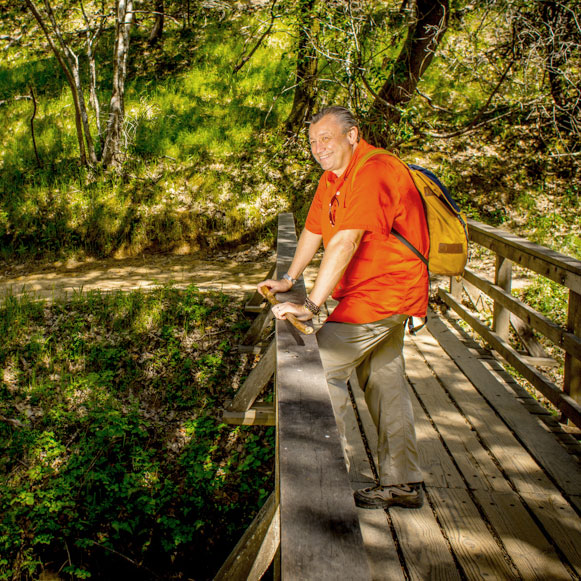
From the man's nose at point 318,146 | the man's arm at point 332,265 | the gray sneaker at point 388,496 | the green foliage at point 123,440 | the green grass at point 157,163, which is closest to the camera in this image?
the man's arm at point 332,265

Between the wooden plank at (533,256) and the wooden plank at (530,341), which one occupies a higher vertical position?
the wooden plank at (533,256)

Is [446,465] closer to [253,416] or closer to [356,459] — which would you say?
[356,459]

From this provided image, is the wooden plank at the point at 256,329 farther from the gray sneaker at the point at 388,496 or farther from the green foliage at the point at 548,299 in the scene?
the green foliage at the point at 548,299

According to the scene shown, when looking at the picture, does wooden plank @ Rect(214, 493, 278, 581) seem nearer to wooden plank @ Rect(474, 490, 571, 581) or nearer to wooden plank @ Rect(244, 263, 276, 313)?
wooden plank @ Rect(474, 490, 571, 581)

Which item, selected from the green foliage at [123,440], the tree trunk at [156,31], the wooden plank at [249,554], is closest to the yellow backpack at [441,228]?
the wooden plank at [249,554]

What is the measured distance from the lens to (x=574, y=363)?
415 centimetres

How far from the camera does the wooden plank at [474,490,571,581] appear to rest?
9.00 ft

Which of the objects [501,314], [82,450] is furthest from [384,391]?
[82,450]

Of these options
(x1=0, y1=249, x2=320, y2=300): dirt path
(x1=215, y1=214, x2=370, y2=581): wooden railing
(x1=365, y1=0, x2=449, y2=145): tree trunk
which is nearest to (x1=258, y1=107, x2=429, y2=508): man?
(x1=215, y1=214, x2=370, y2=581): wooden railing

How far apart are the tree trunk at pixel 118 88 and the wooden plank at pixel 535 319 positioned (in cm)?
752

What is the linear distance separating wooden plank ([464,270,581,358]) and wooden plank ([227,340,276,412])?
6.95ft

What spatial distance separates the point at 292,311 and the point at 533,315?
2949 millimetres

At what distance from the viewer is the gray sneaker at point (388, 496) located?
3084 millimetres

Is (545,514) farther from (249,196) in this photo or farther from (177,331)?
(249,196)
